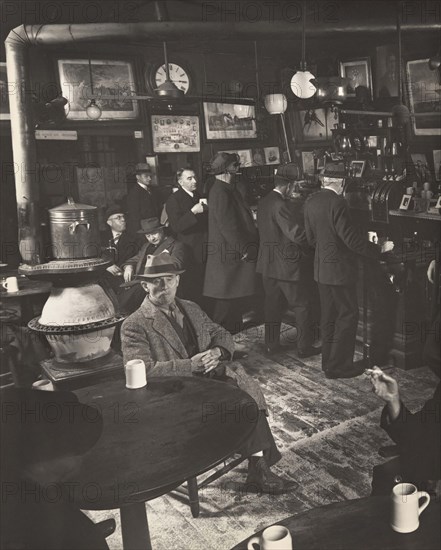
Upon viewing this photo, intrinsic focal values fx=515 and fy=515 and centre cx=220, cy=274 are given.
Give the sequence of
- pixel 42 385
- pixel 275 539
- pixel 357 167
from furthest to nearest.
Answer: pixel 357 167 → pixel 42 385 → pixel 275 539

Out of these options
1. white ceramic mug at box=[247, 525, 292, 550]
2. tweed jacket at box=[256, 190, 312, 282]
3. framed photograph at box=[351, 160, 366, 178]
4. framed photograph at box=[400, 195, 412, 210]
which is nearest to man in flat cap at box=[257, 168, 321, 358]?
tweed jacket at box=[256, 190, 312, 282]

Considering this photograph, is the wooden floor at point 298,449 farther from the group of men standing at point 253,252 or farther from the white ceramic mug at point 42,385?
the white ceramic mug at point 42,385

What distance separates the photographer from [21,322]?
208 centimetres

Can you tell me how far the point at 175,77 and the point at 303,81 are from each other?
58 cm

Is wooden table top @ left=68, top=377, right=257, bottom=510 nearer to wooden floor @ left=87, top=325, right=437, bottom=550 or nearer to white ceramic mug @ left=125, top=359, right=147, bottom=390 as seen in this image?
white ceramic mug @ left=125, top=359, right=147, bottom=390

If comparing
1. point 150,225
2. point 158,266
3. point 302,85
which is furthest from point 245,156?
point 158,266

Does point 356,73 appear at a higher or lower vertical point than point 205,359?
higher

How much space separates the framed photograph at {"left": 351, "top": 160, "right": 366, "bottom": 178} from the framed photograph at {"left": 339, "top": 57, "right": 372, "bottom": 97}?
1.10 ft

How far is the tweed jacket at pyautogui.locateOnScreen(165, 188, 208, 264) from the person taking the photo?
88.6 inches

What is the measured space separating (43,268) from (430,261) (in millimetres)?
1732

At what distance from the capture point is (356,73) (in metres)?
Result: 2.33

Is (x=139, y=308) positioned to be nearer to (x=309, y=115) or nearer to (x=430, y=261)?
(x=309, y=115)

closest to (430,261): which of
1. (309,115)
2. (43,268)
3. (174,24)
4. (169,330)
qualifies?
(309,115)

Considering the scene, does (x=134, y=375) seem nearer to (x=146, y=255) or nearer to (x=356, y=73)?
(x=146, y=255)
